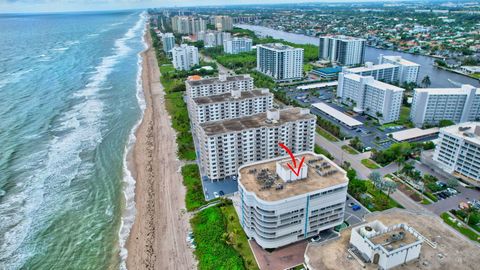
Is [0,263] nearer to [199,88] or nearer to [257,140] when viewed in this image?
[257,140]

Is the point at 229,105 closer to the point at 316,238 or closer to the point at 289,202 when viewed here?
the point at 289,202

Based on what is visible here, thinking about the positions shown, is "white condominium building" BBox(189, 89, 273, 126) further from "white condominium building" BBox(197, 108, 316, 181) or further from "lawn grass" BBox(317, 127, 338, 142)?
"lawn grass" BBox(317, 127, 338, 142)

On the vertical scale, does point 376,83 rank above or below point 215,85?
below

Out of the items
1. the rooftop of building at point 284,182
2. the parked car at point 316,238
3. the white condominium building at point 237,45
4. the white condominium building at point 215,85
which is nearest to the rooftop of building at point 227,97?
the white condominium building at point 215,85

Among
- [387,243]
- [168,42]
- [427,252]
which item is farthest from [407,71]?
[168,42]

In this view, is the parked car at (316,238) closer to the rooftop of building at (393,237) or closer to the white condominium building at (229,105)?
the rooftop of building at (393,237)
